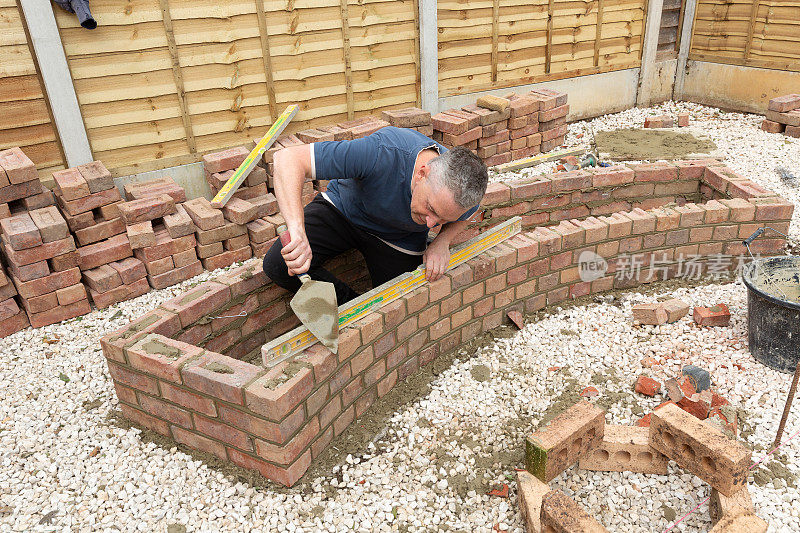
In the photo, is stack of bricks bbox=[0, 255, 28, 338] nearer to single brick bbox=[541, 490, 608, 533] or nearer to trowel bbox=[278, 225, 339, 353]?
trowel bbox=[278, 225, 339, 353]

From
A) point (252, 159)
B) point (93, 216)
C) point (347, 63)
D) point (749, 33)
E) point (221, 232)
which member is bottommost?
point (221, 232)

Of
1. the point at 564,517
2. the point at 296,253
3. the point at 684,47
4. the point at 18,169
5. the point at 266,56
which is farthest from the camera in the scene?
the point at 684,47

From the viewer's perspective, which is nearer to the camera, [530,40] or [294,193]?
[294,193]

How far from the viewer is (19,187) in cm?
454

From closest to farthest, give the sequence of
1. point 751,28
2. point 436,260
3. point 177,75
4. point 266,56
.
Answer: point 436,260, point 177,75, point 266,56, point 751,28

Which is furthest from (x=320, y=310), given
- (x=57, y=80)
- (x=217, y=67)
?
(x=217, y=67)

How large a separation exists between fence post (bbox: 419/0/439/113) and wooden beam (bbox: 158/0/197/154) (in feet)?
10.0

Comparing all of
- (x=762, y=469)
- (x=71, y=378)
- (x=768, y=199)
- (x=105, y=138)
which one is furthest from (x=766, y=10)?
(x=71, y=378)

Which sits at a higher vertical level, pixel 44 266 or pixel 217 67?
pixel 217 67

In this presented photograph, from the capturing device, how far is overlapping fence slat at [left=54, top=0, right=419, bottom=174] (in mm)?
5457

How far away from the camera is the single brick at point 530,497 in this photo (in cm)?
241

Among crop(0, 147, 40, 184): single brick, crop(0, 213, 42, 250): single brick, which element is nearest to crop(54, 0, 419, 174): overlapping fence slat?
crop(0, 147, 40, 184): single brick

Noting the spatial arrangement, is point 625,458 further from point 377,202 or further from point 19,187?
point 19,187

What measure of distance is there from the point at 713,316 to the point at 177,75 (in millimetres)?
5390
